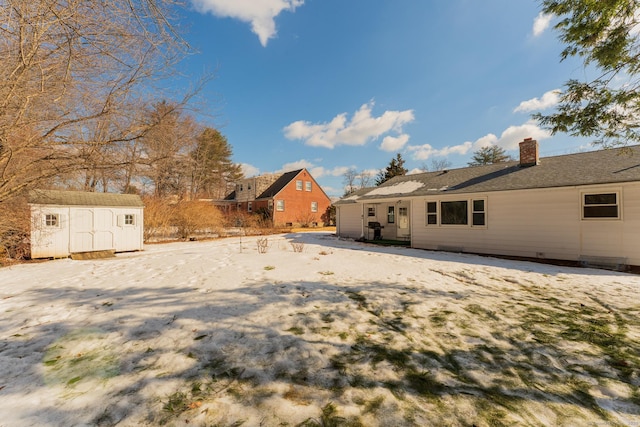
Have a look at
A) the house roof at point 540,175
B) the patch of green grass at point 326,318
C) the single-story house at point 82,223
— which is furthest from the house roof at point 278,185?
the patch of green grass at point 326,318

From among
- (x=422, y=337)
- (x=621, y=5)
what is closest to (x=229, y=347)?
(x=422, y=337)

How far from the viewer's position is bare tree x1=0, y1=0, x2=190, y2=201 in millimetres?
3445

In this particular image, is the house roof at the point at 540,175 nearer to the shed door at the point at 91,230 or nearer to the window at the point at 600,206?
the window at the point at 600,206

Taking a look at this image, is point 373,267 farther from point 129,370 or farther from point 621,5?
point 621,5

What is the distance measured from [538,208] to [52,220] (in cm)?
1993

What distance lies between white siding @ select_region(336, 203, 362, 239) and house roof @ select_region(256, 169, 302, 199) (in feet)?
40.9

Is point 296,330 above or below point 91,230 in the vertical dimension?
below

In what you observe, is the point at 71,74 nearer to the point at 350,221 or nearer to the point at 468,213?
the point at 468,213

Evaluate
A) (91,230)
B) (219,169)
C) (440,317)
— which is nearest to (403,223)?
(440,317)

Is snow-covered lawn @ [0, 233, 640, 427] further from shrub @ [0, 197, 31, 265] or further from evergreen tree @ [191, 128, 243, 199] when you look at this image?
evergreen tree @ [191, 128, 243, 199]

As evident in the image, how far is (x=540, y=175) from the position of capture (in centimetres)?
1058

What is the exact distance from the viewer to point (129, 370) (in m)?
2.81

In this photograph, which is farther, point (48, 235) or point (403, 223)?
point (403, 223)

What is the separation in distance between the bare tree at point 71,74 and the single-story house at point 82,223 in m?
7.27
